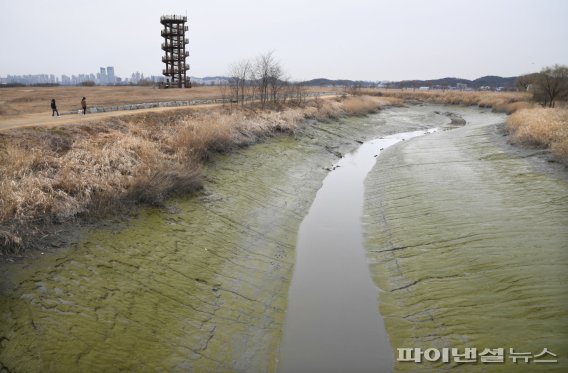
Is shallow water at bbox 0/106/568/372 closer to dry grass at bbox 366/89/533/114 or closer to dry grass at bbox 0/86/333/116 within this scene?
dry grass at bbox 0/86/333/116

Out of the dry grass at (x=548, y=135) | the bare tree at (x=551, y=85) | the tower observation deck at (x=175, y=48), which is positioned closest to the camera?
the dry grass at (x=548, y=135)

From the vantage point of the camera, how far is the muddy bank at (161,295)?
8562 mm

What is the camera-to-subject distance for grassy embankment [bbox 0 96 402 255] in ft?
40.4

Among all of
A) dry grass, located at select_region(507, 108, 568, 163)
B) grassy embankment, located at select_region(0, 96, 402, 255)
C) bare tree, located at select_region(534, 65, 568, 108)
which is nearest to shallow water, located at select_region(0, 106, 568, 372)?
grassy embankment, located at select_region(0, 96, 402, 255)

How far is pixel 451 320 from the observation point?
402 inches

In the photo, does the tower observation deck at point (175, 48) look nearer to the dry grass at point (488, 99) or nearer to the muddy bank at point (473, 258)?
the dry grass at point (488, 99)

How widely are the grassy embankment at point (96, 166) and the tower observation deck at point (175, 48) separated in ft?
181

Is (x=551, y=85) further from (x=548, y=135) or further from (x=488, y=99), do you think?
(x=548, y=135)

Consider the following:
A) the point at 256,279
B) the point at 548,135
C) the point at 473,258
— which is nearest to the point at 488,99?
the point at 548,135

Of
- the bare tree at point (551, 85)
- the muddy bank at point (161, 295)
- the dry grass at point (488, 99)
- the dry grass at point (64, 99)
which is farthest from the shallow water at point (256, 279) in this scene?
the dry grass at point (488, 99)

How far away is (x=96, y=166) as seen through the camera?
659 inches

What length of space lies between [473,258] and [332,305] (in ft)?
16.0

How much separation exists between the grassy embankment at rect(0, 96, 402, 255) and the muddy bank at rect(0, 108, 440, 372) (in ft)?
3.38

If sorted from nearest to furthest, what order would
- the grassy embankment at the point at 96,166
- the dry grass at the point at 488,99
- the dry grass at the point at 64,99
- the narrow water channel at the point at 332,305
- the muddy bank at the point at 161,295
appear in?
the muddy bank at the point at 161,295 → the narrow water channel at the point at 332,305 → the grassy embankment at the point at 96,166 → the dry grass at the point at 64,99 → the dry grass at the point at 488,99
